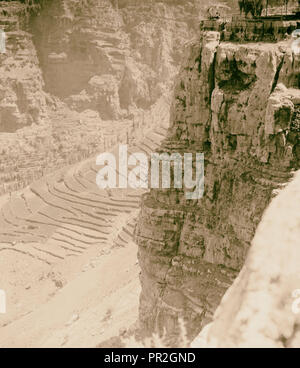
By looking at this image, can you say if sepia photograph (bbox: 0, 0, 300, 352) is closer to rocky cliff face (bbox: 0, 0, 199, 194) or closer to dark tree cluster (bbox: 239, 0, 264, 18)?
dark tree cluster (bbox: 239, 0, 264, 18)

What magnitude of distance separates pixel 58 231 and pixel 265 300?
31.6m

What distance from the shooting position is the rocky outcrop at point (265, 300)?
3.51m

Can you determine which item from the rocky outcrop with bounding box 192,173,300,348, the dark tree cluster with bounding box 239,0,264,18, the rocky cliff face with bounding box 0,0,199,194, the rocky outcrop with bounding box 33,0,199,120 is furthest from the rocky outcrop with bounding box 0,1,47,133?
the rocky outcrop with bounding box 192,173,300,348

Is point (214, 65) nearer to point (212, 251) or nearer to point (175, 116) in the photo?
point (175, 116)

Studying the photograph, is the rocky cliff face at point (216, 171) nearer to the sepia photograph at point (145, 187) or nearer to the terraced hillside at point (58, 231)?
the sepia photograph at point (145, 187)

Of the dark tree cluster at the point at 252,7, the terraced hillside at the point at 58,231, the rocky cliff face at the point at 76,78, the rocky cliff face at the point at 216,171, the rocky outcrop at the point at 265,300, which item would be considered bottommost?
the terraced hillside at the point at 58,231

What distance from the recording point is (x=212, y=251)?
11.8m

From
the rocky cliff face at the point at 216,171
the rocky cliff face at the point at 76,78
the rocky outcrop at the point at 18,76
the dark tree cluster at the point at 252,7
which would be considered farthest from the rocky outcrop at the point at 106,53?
the dark tree cluster at the point at 252,7

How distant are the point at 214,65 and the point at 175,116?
1.64 meters

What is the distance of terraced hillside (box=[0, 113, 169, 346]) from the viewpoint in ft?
91.7

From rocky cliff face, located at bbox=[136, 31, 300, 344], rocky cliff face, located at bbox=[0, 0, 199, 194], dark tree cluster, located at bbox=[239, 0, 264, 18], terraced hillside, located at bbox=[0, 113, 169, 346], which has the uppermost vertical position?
dark tree cluster, located at bbox=[239, 0, 264, 18]

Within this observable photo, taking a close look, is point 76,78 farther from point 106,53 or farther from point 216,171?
point 216,171

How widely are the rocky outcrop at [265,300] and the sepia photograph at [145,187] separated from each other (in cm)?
1

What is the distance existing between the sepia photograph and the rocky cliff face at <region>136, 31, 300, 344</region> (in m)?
0.03
